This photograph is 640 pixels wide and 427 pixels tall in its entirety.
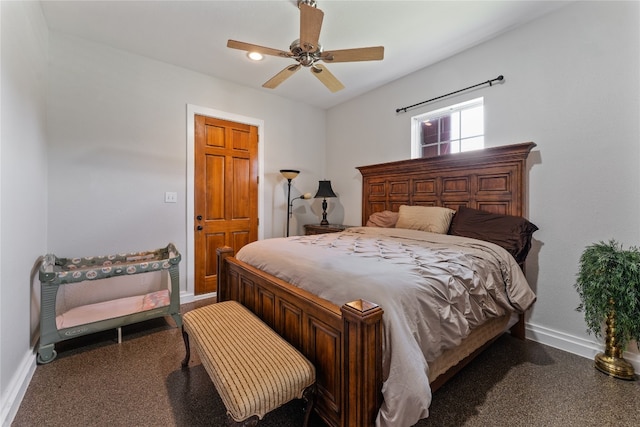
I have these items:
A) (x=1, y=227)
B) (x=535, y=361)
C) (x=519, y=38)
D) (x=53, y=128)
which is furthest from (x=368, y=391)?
(x=53, y=128)

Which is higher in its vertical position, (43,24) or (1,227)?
(43,24)

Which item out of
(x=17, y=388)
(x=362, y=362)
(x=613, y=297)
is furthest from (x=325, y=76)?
(x=17, y=388)

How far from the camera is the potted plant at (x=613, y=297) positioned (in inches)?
66.9

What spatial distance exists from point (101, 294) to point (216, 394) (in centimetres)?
188

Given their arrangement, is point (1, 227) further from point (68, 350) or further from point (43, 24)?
point (43, 24)

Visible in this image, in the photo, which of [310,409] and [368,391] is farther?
[310,409]

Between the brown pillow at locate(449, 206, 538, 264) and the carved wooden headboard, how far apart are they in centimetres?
17

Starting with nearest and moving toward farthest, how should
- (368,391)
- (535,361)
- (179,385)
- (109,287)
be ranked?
1. (368,391)
2. (179,385)
3. (535,361)
4. (109,287)

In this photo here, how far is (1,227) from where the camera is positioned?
147 cm

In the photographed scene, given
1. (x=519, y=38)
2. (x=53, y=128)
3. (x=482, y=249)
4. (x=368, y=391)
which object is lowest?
(x=368, y=391)

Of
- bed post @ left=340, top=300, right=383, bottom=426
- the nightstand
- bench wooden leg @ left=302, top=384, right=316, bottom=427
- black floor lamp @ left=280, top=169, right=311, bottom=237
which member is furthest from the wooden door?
bed post @ left=340, top=300, right=383, bottom=426

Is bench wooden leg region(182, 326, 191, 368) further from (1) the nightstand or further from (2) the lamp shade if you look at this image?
(2) the lamp shade

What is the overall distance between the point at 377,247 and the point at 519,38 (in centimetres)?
235

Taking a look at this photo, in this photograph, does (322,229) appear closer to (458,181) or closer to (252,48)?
(458,181)
